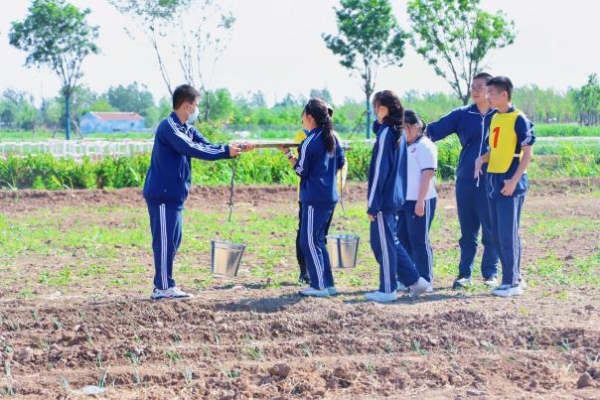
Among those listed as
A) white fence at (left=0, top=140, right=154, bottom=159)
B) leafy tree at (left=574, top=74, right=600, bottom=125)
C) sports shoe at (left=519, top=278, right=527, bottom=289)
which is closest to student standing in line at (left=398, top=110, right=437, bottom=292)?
sports shoe at (left=519, top=278, right=527, bottom=289)

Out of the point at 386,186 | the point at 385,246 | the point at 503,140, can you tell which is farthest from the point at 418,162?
the point at 385,246

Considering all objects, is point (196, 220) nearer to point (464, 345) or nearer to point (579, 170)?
point (464, 345)

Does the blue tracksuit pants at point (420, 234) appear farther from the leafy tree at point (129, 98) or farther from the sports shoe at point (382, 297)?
the leafy tree at point (129, 98)

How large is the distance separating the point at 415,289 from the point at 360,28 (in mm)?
36769

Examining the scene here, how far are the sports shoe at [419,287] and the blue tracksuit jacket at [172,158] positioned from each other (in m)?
1.92

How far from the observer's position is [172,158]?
324 inches

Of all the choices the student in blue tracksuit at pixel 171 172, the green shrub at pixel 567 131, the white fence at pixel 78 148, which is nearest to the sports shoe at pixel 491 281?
the student in blue tracksuit at pixel 171 172

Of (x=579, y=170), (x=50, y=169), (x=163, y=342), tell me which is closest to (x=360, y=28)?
(x=579, y=170)

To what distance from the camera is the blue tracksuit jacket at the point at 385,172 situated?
7.93 metres

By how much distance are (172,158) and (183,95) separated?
1.72 feet

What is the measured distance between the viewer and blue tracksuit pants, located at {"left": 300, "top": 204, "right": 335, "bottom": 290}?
8.27 meters

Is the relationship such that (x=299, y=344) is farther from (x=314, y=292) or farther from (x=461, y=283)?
(x=461, y=283)

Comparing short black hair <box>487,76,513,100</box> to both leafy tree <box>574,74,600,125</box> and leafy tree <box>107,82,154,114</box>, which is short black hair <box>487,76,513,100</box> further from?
leafy tree <box>107,82,154,114</box>

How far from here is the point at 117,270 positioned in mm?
10656
